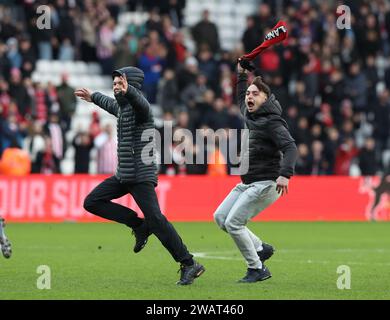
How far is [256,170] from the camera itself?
14.2 metres

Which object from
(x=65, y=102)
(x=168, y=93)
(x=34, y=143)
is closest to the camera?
(x=34, y=143)

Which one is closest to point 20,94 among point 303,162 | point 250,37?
point 250,37

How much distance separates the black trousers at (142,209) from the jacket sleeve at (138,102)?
0.81 metres

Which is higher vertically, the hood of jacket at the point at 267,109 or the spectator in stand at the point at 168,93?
the spectator in stand at the point at 168,93

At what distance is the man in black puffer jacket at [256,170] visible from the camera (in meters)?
14.1

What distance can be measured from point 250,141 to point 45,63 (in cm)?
1857

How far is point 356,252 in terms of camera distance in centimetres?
1902

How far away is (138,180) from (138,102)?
97 centimetres

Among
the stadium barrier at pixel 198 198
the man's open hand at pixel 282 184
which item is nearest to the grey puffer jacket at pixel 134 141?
the man's open hand at pixel 282 184

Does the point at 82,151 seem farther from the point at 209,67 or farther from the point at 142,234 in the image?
the point at 142,234

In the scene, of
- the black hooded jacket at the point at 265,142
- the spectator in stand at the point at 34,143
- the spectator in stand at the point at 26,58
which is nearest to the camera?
the black hooded jacket at the point at 265,142

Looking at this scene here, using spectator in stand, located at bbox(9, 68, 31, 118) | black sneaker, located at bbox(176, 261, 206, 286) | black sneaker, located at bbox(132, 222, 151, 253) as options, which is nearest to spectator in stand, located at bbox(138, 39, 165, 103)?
spectator in stand, located at bbox(9, 68, 31, 118)

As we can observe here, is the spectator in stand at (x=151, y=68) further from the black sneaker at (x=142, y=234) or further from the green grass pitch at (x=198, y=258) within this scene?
the black sneaker at (x=142, y=234)
